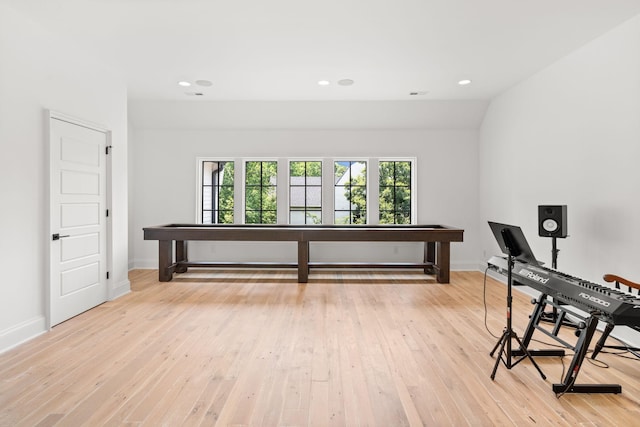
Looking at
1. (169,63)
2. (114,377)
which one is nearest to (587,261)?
Answer: (114,377)

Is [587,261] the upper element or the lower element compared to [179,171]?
lower

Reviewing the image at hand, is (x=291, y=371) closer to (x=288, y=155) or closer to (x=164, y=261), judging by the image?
(x=164, y=261)

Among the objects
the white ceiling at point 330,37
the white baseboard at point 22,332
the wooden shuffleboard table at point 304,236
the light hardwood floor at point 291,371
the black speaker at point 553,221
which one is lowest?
the light hardwood floor at point 291,371

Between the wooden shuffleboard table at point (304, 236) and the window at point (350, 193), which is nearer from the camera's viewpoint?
the wooden shuffleboard table at point (304, 236)

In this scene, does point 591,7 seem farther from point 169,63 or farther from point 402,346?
point 169,63

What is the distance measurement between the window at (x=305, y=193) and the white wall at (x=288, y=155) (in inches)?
10.8

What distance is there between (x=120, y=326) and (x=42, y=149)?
1.90 meters

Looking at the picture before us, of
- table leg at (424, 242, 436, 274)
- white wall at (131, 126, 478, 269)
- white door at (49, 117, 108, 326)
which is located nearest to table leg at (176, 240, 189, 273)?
white wall at (131, 126, 478, 269)

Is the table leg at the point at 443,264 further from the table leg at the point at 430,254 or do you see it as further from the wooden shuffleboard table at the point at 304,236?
the table leg at the point at 430,254

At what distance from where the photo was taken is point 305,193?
659 centimetres

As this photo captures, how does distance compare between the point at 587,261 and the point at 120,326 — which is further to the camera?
the point at 587,261

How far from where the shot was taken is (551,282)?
226 cm

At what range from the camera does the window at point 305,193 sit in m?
6.58

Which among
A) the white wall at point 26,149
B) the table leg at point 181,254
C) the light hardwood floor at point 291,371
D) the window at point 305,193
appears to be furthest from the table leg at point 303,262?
the white wall at point 26,149
